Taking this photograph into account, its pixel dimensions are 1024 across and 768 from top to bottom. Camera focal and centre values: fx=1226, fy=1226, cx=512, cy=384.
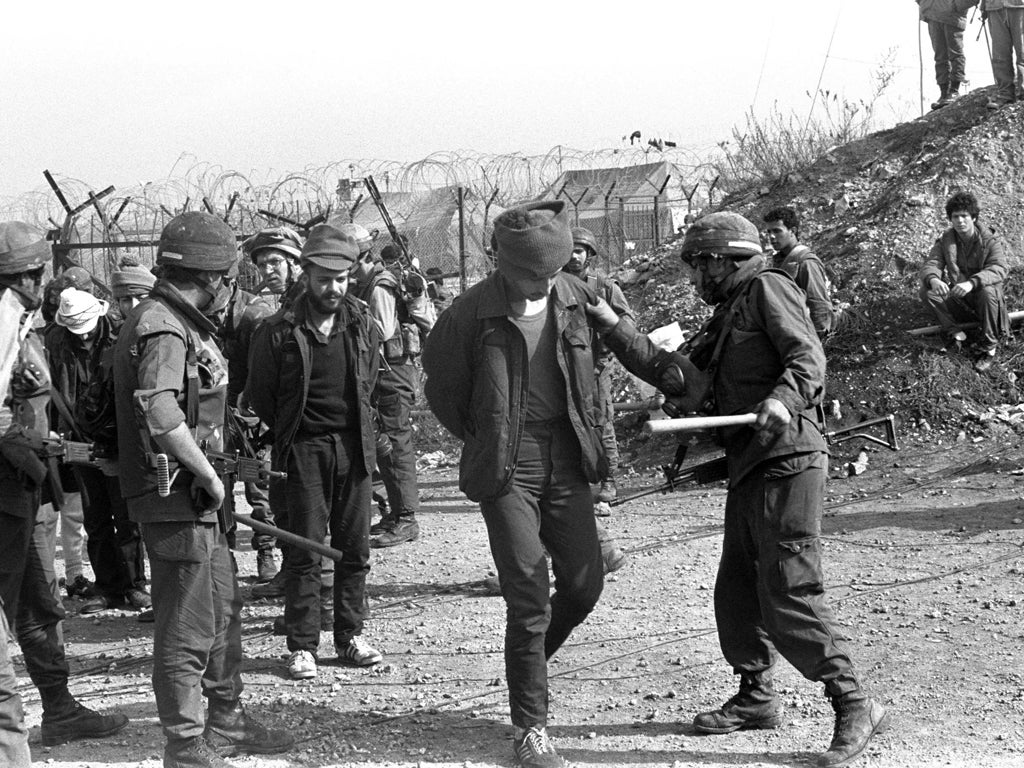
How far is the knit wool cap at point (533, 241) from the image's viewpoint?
4.35 m

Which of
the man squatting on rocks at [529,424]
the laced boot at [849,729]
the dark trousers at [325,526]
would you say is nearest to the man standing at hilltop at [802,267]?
the dark trousers at [325,526]

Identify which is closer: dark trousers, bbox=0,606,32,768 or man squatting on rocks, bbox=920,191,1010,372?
dark trousers, bbox=0,606,32,768

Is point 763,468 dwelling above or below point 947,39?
below

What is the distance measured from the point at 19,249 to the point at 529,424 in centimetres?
183

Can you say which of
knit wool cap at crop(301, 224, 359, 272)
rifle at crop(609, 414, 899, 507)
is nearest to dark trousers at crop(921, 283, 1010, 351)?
rifle at crop(609, 414, 899, 507)

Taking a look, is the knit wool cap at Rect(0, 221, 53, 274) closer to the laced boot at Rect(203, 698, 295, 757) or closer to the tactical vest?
the laced boot at Rect(203, 698, 295, 757)

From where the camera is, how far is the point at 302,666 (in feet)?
17.7

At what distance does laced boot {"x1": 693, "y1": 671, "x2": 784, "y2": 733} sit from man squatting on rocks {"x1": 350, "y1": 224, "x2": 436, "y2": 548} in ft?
11.3

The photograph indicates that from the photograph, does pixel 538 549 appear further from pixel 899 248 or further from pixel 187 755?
pixel 899 248

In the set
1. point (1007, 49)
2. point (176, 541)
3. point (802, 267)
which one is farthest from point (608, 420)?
point (1007, 49)

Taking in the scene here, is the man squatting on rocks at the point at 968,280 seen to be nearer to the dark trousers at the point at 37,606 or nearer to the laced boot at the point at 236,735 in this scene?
the laced boot at the point at 236,735

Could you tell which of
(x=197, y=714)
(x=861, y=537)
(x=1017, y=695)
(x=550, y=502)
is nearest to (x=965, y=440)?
(x=861, y=537)

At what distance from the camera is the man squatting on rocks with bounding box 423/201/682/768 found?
14.3 feet

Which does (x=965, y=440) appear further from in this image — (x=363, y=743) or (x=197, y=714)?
(x=197, y=714)
